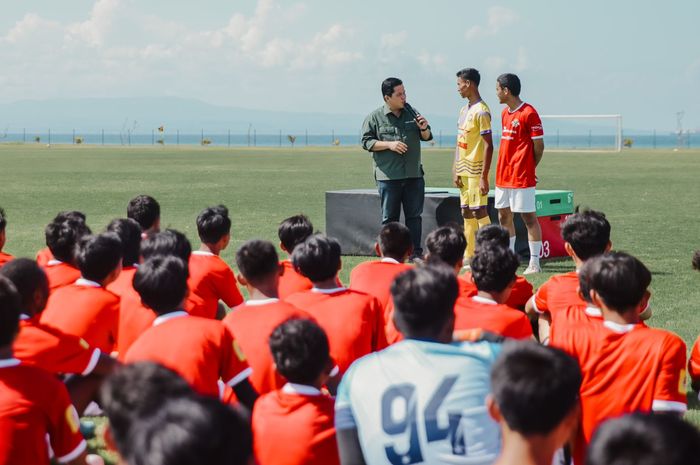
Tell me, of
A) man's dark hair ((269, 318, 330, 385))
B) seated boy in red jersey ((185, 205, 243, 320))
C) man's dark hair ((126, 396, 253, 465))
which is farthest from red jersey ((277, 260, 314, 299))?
man's dark hair ((126, 396, 253, 465))

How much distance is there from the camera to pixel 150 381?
2357 millimetres

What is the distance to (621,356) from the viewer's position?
4055mm

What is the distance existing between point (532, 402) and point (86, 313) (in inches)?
134

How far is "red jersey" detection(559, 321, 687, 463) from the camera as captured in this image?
396cm

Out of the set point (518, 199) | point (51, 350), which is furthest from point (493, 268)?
point (518, 199)

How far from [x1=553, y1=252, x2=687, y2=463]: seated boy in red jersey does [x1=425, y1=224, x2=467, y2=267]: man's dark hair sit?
184cm

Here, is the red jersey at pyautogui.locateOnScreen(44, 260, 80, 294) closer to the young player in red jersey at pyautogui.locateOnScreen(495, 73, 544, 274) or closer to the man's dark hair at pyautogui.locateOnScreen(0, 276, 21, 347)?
the man's dark hair at pyautogui.locateOnScreen(0, 276, 21, 347)

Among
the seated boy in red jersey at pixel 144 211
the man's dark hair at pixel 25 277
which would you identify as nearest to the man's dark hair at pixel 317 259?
the man's dark hair at pixel 25 277

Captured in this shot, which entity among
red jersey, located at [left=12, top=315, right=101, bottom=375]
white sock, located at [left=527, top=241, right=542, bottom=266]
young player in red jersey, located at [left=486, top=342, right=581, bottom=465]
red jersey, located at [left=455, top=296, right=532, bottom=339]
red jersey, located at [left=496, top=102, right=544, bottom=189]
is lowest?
white sock, located at [left=527, top=241, right=542, bottom=266]

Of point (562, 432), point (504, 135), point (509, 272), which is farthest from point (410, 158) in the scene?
point (562, 432)

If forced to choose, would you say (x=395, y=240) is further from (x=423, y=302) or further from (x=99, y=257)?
(x=423, y=302)

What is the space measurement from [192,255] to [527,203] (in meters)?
5.49

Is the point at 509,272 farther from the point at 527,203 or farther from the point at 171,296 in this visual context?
the point at 527,203

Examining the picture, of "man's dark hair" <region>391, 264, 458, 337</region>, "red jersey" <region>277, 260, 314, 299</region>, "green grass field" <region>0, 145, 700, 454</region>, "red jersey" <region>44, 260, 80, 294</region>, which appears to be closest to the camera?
"man's dark hair" <region>391, 264, 458, 337</region>
